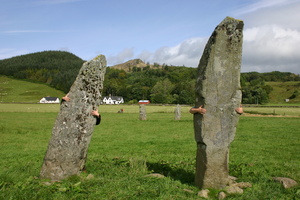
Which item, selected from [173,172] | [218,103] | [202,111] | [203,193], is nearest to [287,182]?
[203,193]

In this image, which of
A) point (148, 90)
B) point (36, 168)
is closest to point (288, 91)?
point (148, 90)

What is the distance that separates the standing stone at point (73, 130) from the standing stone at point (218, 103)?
11.8 feet

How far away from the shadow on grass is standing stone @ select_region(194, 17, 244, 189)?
1.03 meters

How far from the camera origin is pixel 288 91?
426 ft

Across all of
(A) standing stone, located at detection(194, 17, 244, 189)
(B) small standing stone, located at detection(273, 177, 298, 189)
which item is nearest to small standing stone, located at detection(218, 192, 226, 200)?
(A) standing stone, located at detection(194, 17, 244, 189)

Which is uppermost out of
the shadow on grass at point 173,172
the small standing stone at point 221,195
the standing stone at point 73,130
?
the standing stone at point 73,130

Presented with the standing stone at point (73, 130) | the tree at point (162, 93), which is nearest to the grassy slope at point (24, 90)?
the tree at point (162, 93)

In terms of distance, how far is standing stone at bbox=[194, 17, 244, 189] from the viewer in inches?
301

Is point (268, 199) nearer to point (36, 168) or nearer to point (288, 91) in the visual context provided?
point (36, 168)

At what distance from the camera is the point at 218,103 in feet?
25.3

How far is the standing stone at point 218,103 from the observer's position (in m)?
7.64

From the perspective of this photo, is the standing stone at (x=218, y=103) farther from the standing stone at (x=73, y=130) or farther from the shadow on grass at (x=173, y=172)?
the standing stone at (x=73, y=130)

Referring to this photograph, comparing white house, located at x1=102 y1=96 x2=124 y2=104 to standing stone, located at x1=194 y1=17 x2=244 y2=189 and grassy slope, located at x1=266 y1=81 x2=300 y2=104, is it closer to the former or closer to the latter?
grassy slope, located at x1=266 y1=81 x2=300 y2=104

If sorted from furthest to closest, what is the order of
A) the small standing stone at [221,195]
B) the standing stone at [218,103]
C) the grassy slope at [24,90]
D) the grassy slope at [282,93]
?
the grassy slope at [24,90] < the grassy slope at [282,93] < the standing stone at [218,103] < the small standing stone at [221,195]
